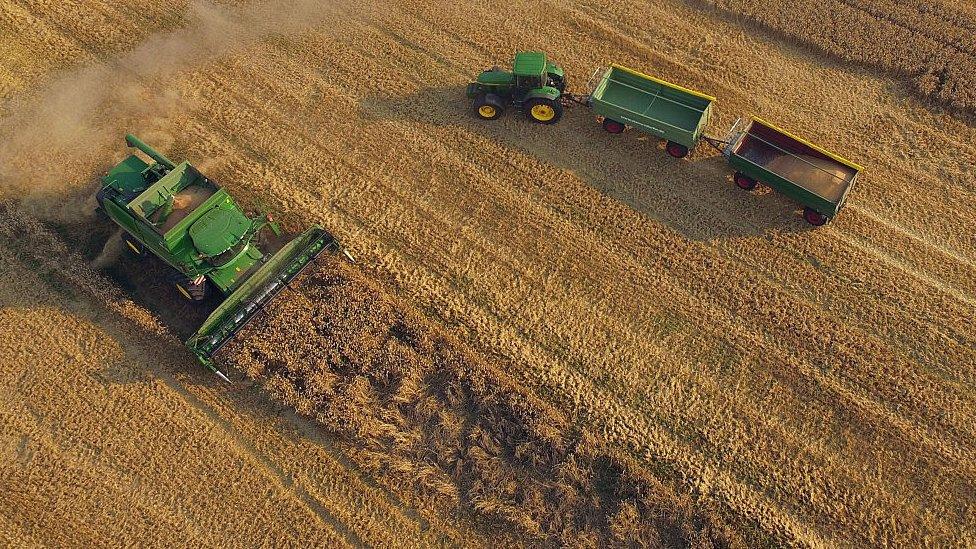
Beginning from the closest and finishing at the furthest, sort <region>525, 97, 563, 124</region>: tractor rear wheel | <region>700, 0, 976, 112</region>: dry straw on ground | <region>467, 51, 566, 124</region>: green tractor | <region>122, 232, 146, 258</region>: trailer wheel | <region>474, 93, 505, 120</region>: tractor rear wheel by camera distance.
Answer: <region>122, 232, 146, 258</region>: trailer wheel, <region>467, 51, 566, 124</region>: green tractor, <region>525, 97, 563, 124</region>: tractor rear wheel, <region>474, 93, 505, 120</region>: tractor rear wheel, <region>700, 0, 976, 112</region>: dry straw on ground

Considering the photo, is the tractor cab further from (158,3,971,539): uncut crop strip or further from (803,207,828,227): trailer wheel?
(803,207,828,227): trailer wheel

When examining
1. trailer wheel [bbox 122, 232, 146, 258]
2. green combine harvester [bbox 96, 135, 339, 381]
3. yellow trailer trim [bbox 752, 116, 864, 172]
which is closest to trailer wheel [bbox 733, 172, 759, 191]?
yellow trailer trim [bbox 752, 116, 864, 172]

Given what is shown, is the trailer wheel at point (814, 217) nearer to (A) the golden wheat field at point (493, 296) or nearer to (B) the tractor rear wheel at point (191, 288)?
(A) the golden wheat field at point (493, 296)

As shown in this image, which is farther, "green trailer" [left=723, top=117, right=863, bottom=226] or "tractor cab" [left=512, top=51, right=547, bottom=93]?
"tractor cab" [left=512, top=51, right=547, bottom=93]

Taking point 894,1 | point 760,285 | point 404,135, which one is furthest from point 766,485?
point 894,1

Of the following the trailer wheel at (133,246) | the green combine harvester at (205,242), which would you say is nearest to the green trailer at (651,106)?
the green combine harvester at (205,242)

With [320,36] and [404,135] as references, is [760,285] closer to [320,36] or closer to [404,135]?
[404,135]

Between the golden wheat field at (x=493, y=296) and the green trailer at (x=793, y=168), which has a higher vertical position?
the green trailer at (x=793, y=168)

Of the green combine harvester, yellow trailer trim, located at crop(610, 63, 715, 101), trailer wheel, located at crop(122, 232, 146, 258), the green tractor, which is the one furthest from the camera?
the green tractor
